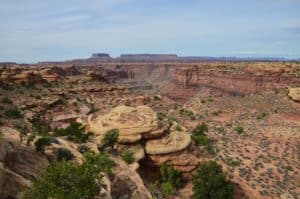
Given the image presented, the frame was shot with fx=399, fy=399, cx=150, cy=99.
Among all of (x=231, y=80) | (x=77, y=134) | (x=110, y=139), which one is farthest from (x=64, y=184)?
(x=231, y=80)

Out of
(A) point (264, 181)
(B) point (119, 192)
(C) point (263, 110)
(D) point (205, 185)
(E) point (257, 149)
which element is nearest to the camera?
(B) point (119, 192)

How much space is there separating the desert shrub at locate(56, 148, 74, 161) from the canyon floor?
40 cm

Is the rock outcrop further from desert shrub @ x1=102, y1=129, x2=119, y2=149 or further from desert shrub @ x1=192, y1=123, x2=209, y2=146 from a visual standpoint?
desert shrub @ x1=192, y1=123, x2=209, y2=146

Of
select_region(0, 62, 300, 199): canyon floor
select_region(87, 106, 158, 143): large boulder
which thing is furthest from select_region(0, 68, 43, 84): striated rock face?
select_region(87, 106, 158, 143): large boulder

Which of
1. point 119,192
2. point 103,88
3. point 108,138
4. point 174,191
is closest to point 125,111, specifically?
point 108,138

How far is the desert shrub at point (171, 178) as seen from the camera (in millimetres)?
24850

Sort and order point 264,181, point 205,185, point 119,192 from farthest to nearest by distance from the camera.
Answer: point 264,181 → point 205,185 → point 119,192

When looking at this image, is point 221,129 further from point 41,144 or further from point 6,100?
point 6,100

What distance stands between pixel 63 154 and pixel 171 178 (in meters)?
7.14

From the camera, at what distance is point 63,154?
22672 mm

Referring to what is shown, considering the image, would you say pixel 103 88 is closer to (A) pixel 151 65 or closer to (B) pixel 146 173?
(B) pixel 146 173

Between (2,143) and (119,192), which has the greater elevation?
(2,143)

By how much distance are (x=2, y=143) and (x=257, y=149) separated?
21.6 m

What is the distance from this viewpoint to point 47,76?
61.5 metres
